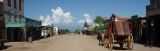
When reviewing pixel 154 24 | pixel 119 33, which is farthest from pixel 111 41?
pixel 154 24

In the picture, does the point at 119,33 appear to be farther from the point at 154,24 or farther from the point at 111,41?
the point at 154,24

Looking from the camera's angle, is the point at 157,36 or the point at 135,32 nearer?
the point at 157,36

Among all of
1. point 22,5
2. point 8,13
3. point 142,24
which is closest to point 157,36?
point 142,24

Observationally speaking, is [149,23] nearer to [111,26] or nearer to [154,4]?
[154,4]

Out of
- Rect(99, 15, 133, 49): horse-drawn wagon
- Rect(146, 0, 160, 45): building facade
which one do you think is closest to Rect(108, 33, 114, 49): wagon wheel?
Rect(99, 15, 133, 49): horse-drawn wagon

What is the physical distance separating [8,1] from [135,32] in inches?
780

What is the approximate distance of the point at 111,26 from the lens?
101 feet

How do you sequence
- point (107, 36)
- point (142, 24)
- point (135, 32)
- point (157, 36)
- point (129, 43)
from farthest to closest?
point (135, 32) < point (142, 24) < point (157, 36) < point (107, 36) < point (129, 43)

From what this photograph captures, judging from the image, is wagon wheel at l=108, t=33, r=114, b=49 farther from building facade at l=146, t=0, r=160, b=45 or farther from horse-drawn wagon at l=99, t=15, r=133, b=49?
building facade at l=146, t=0, r=160, b=45

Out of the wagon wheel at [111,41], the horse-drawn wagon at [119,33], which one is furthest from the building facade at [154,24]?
the wagon wheel at [111,41]

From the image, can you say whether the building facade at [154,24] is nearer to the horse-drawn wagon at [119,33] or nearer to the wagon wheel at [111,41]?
the horse-drawn wagon at [119,33]

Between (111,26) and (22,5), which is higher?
(22,5)

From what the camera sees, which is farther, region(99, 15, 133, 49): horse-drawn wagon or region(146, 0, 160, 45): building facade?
region(146, 0, 160, 45): building facade

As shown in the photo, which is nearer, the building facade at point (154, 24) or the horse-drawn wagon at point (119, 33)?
the horse-drawn wagon at point (119, 33)
